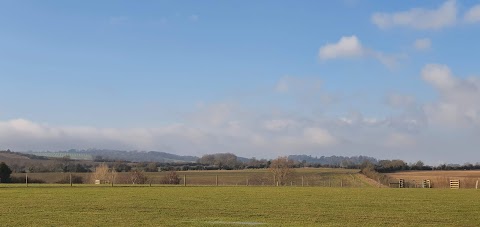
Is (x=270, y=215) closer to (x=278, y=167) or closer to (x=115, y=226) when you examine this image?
(x=115, y=226)

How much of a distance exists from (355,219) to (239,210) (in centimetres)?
529

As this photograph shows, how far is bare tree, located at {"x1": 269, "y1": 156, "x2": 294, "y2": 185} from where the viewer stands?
86.1 meters

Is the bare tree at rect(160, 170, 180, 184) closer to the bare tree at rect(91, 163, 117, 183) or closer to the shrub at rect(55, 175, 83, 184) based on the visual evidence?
the bare tree at rect(91, 163, 117, 183)

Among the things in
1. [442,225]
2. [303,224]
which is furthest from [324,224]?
[442,225]

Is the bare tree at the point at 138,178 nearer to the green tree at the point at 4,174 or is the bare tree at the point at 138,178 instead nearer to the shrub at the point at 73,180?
the shrub at the point at 73,180

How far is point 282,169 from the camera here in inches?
3430

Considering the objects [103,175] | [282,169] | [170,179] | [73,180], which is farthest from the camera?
[282,169]

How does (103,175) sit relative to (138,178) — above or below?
above

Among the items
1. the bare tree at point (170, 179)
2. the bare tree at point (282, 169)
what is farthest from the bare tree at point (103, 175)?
the bare tree at point (282, 169)

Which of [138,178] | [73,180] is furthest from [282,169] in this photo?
[73,180]

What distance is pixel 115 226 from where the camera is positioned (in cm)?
1697

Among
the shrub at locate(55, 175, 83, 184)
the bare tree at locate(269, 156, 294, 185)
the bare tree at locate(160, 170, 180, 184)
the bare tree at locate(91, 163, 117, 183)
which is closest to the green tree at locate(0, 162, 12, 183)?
the shrub at locate(55, 175, 83, 184)

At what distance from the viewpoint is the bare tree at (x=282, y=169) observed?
86.1 metres

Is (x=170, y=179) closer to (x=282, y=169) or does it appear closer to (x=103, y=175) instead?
(x=103, y=175)
